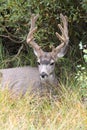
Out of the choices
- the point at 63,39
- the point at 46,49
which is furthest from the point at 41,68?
the point at 46,49

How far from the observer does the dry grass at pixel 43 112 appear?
5816mm

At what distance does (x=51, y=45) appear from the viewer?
28.1ft

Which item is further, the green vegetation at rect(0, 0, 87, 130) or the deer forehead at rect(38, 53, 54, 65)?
the deer forehead at rect(38, 53, 54, 65)

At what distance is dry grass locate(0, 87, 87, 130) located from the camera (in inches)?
229

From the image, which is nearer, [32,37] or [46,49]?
[32,37]

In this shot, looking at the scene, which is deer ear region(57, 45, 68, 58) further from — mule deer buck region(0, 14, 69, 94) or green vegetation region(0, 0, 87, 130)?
green vegetation region(0, 0, 87, 130)

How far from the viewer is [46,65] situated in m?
8.13

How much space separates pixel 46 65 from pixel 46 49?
2.85ft

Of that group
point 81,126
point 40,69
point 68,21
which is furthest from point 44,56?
point 81,126

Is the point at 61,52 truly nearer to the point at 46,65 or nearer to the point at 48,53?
the point at 48,53

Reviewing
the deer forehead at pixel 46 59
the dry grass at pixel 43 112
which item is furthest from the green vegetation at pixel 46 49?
the deer forehead at pixel 46 59

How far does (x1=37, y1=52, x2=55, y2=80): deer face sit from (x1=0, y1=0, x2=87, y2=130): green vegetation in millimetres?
302

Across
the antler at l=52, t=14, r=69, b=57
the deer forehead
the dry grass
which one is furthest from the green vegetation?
the deer forehead

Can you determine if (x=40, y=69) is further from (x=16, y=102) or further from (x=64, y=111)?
(x=64, y=111)
